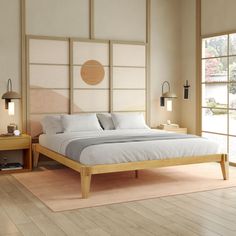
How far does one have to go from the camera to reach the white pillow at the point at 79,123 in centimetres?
628

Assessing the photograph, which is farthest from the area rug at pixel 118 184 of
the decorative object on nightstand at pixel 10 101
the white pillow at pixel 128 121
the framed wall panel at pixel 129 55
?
the framed wall panel at pixel 129 55

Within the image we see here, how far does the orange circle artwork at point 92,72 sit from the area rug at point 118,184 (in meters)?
1.52

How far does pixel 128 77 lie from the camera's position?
722cm

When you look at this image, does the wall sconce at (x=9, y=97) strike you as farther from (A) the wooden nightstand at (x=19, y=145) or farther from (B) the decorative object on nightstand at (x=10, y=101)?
(A) the wooden nightstand at (x=19, y=145)

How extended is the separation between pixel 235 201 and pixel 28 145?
3.08m

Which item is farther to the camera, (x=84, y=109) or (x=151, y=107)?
(x=151, y=107)

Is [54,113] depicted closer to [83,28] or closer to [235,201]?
[83,28]

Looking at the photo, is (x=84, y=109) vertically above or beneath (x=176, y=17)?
beneath

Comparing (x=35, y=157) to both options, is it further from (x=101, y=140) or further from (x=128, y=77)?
(x=128, y=77)

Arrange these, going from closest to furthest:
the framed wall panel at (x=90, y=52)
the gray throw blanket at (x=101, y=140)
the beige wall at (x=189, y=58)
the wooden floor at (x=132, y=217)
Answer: the wooden floor at (x=132, y=217)
the gray throw blanket at (x=101, y=140)
the framed wall panel at (x=90, y=52)
the beige wall at (x=189, y=58)

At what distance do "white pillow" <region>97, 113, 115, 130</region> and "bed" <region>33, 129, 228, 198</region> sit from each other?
0.72 meters

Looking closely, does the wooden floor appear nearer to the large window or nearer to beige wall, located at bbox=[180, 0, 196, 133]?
the large window

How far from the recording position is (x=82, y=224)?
371 cm

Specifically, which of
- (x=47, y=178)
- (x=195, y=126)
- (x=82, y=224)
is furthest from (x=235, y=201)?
(x=195, y=126)
